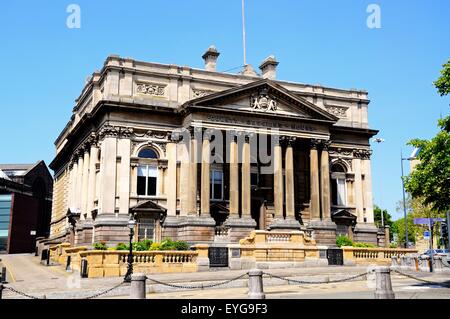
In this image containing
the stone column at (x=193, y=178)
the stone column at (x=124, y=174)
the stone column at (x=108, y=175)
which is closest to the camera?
the stone column at (x=108, y=175)

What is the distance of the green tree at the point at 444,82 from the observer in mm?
23188

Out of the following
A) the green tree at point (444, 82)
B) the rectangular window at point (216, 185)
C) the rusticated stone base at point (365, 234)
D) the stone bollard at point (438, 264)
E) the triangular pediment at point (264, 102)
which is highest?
the triangular pediment at point (264, 102)

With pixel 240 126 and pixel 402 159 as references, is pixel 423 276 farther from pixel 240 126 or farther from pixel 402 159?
pixel 402 159

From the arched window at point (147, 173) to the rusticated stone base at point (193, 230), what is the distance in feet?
10.8

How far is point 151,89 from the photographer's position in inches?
1738

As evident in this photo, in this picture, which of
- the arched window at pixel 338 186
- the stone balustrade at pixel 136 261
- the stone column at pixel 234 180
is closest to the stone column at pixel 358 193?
the arched window at pixel 338 186

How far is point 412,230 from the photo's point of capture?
253ft

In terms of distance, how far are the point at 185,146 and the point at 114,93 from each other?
718cm

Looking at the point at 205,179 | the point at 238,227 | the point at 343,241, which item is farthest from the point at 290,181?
the point at 205,179

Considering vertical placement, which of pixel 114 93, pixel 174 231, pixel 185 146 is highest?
pixel 114 93

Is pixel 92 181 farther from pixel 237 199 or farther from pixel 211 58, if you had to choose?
pixel 211 58

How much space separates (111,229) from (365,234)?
23785 mm

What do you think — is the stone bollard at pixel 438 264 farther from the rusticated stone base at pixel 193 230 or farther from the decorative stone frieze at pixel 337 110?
the decorative stone frieze at pixel 337 110
